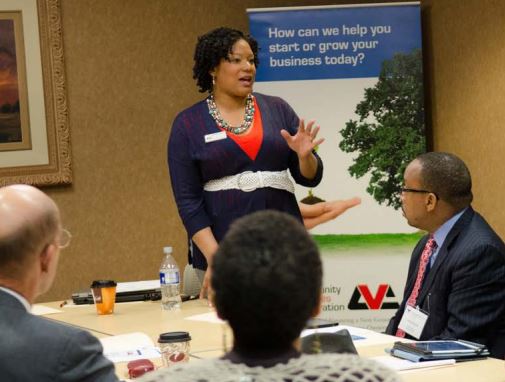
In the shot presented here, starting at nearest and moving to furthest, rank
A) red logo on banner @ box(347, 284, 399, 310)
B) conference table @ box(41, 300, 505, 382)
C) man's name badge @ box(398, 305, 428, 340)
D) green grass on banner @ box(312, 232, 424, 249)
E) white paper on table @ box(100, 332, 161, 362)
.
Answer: conference table @ box(41, 300, 505, 382), white paper on table @ box(100, 332, 161, 362), man's name badge @ box(398, 305, 428, 340), red logo on banner @ box(347, 284, 399, 310), green grass on banner @ box(312, 232, 424, 249)

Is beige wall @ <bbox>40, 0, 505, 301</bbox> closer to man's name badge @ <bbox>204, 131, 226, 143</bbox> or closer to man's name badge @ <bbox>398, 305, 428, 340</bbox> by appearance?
man's name badge @ <bbox>204, 131, 226, 143</bbox>

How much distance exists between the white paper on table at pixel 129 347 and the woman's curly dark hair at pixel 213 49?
1.29 metres

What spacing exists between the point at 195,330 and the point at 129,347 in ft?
1.17

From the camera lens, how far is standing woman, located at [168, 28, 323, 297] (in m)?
3.65

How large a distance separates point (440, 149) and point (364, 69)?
3.06 ft

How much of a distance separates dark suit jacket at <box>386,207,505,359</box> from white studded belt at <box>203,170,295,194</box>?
0.83 metres

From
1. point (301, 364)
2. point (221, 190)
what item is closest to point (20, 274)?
A: point (301, 364)

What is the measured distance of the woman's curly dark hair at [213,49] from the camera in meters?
3.78

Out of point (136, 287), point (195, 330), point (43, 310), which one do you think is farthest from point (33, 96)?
point (195, 330)

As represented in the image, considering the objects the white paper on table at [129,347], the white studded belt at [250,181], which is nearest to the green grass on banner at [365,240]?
the white studded belt at [250,181]

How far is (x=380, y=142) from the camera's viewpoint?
5.86 meters

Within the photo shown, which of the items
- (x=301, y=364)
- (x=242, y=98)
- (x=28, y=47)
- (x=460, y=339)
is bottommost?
(x=460, y=339)

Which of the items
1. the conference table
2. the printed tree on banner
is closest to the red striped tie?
the conference table

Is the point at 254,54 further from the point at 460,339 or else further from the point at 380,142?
the point at 380,142
